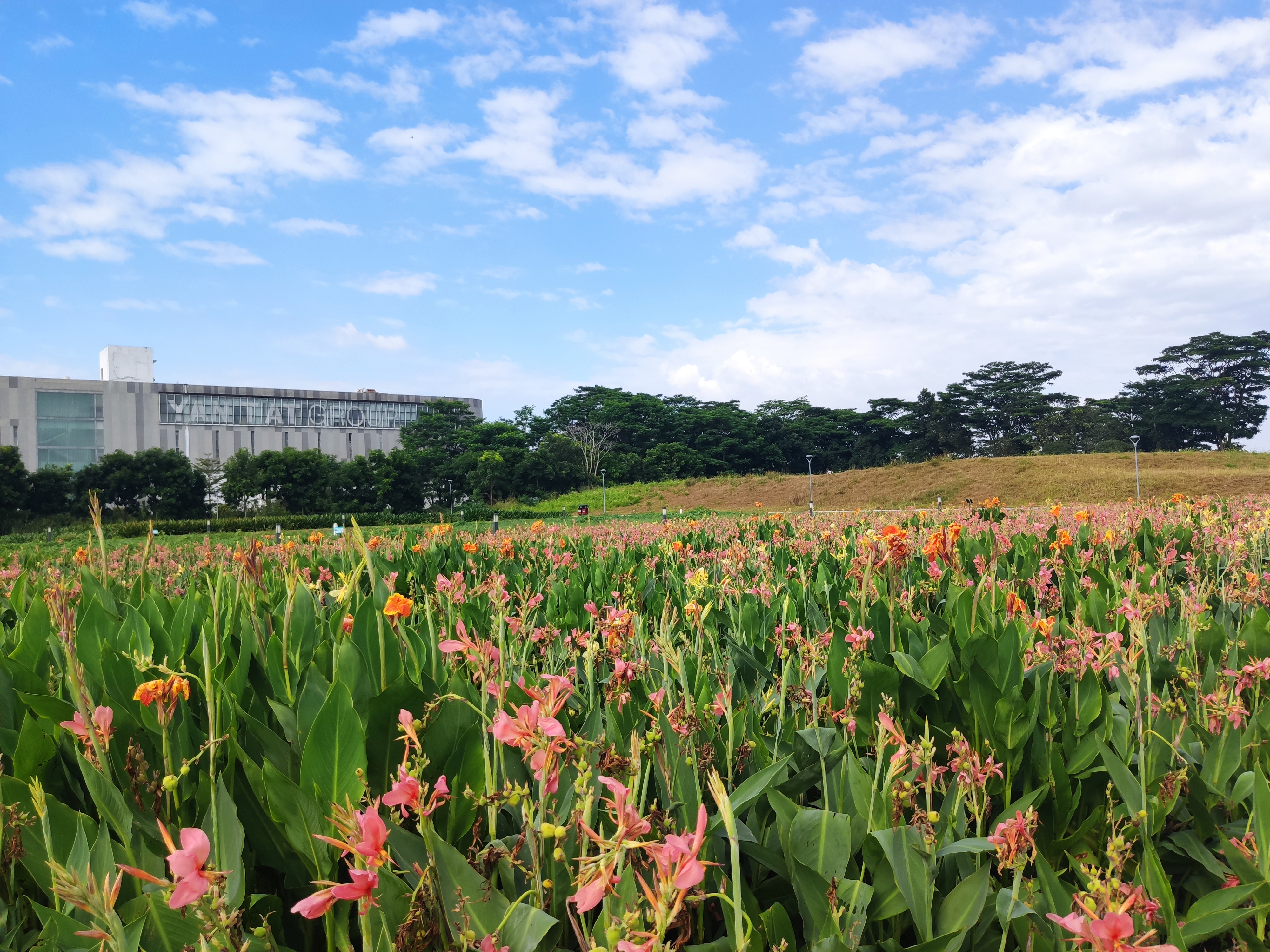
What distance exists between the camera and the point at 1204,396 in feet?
143

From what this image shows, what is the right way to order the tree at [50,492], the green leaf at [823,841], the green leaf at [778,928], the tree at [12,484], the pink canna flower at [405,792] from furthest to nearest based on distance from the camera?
1. the tree at [50,492]
2. the tree at [12,484]
3. the green leaf at [823,841]
4. the green leaf at [778,928]
5. the pink canna flower at [405,792]

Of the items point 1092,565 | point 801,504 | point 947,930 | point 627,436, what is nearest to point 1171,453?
point 801,504

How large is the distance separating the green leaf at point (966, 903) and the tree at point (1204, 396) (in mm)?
53791

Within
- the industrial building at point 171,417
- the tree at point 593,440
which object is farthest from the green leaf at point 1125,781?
the industrial building at point 171,417

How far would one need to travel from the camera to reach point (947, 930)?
0.85 meters

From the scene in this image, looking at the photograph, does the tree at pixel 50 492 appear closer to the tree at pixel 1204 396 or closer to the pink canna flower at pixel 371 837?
the pink canna flower at pixel 371 837

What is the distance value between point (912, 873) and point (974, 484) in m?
32.1

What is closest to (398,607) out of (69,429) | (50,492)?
(50,492)

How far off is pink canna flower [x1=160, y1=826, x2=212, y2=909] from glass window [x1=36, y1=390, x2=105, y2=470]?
6703cm

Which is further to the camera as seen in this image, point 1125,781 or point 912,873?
point 1125,781

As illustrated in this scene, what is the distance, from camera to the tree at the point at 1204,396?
42844 millimetres

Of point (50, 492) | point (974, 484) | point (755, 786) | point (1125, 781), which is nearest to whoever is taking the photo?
point (755, 786)

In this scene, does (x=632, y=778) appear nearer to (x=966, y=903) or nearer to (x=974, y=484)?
(x=966, y=903)

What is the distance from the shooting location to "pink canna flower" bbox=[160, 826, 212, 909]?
1.77ft
